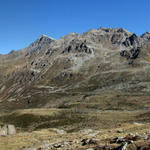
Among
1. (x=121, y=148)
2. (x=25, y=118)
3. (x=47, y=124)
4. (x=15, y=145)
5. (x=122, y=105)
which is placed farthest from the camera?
(x=122, y=105)

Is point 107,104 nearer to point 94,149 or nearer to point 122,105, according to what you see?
point 122,105

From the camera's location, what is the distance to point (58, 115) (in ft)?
417

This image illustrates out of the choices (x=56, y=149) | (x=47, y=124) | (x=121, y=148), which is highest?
(x=121, y=148)

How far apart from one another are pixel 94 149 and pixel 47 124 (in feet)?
266

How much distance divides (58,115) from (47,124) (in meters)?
29.3

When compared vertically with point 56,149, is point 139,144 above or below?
above

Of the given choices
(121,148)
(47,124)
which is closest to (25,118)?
(47,124)

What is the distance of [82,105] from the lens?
179250 millimetres

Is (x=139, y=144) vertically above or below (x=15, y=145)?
above

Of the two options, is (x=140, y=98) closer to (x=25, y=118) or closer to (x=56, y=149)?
(x=25, y=118)

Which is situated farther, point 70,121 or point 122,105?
point 122,105

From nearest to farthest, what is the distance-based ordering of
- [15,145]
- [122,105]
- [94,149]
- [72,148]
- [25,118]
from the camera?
1. [94,149]
2. [72,148]
3. [15,145]
4. [25,118]
5. [122,105]

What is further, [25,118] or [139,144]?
[25,118]

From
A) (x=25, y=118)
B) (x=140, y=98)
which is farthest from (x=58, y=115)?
(x=140, y=98)
